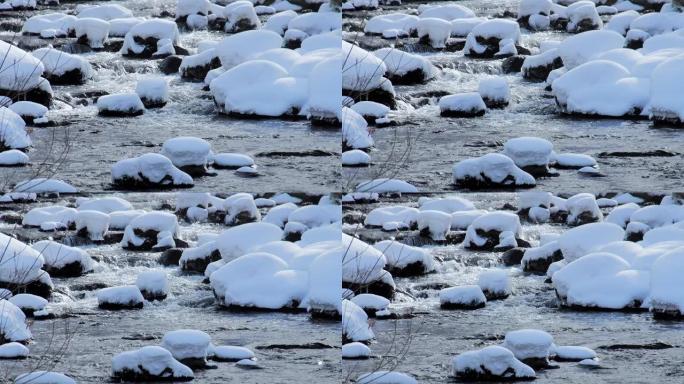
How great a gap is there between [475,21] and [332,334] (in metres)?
1.47

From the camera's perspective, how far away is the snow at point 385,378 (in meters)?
6.25

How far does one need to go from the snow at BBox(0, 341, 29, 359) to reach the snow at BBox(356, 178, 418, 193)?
155 cm

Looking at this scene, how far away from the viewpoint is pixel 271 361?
635cm

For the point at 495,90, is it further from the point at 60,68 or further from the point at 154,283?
the point at 60,68

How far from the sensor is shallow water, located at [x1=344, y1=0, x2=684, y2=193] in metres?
6.19

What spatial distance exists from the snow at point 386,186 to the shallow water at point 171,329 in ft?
1.98

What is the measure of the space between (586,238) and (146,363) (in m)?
1.93

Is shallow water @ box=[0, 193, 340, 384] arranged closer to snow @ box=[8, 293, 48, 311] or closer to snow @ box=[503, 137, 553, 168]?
snow @ box=[8, 293, 48, 311]

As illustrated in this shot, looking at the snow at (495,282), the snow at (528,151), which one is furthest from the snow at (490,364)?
the snow at (528,151)

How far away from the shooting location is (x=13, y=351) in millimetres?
6352

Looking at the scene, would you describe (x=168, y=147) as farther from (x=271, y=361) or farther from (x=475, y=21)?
(x=475, y=21)

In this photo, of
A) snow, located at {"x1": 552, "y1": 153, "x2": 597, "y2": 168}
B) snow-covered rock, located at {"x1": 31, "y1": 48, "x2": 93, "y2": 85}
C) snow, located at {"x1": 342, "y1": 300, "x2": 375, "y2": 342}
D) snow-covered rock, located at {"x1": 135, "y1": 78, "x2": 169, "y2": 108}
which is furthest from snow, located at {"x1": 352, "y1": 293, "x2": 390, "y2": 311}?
snow-covered rock, located at {"x1": 31, "y1": 48, "x2": 93, "y2": 85}

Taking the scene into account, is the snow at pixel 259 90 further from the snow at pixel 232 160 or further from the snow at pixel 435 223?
the snow at pixel 435 223

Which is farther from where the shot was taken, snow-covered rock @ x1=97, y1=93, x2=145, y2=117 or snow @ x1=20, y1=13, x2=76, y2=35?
snow @ x1=20, y1=13, x2=76, y2=35
